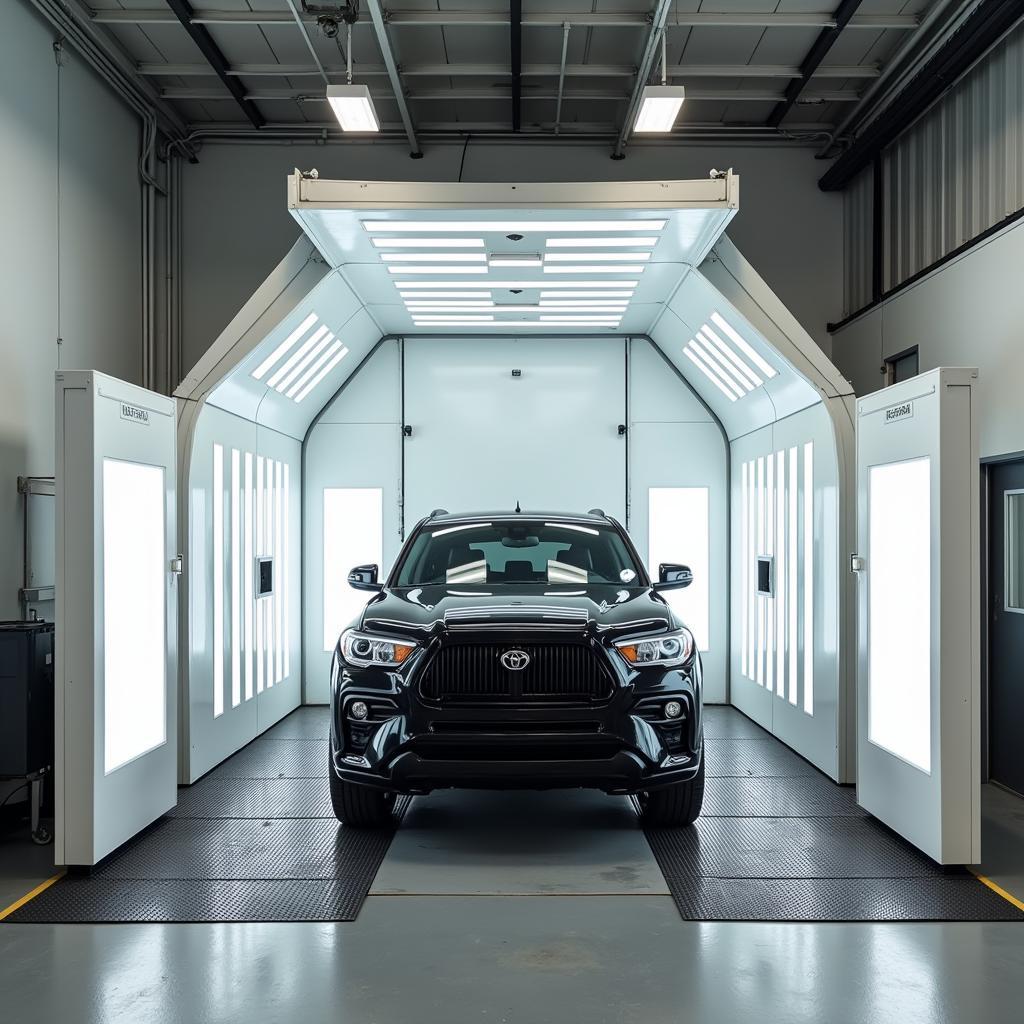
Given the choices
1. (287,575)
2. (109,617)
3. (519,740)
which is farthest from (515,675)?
(287,575)

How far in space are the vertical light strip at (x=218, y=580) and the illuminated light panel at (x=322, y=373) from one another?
5.20ft

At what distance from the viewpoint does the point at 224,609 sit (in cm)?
712

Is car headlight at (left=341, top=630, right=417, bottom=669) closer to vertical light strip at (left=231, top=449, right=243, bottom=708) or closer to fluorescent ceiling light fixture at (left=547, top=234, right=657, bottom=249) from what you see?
vertical light strip at (left=231, top=449, right=243, bottom=708)

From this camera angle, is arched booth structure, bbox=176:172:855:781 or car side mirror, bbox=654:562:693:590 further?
arched booth structure, bbox=176:172:855:781

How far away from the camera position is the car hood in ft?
15.7

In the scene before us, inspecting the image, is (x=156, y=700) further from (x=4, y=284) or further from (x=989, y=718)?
Answer: (x=989, y=718)

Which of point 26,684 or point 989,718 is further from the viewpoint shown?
point 989,718

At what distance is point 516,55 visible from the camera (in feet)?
26.3

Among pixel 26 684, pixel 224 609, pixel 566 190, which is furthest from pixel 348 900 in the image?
pixel 566 190

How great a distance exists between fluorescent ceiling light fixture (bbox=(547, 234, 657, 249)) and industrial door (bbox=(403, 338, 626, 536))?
305cm

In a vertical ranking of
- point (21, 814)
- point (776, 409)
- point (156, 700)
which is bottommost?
point (21, 814)

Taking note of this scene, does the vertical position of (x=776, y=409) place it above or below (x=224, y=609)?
above

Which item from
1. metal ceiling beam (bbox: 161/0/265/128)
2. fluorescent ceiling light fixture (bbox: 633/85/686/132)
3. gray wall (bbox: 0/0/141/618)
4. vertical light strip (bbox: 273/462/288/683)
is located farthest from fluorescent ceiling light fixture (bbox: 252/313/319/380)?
fluorescent ceiling light fixture (bbox: 633/85/686/132)

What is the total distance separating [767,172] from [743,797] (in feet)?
21.2
